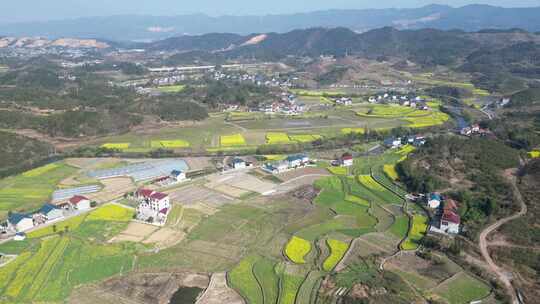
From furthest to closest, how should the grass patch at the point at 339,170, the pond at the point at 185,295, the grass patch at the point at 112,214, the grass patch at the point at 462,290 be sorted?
the grass patch at the point at 339,170
the grass patch at the point at 112,214
the pond at the point at 185,295
the grass patch at the point at 462,290

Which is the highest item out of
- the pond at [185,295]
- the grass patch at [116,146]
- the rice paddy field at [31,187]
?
the grass patch at [116,146]

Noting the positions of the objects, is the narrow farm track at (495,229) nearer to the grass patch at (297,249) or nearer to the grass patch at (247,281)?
the grass patch at (297,249)

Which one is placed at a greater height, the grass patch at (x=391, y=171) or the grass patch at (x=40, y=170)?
the grass patch at (x=391, y=171)

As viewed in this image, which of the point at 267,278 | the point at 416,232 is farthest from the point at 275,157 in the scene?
the point at 267,278

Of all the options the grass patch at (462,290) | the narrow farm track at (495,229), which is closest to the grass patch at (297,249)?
the grass patch at (462,290)

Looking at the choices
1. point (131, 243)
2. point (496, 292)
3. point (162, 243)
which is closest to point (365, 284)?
point (496, 292)

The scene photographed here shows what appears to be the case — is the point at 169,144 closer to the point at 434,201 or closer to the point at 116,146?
the point at 116,146

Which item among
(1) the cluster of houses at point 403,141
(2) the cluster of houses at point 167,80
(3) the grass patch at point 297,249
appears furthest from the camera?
(2) the cluster of houses at point 167,80
